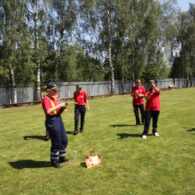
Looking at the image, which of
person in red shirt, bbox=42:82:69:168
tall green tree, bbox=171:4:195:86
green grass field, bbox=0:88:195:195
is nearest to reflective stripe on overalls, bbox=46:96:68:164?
person in red shirt, bbox=42:82:69:168

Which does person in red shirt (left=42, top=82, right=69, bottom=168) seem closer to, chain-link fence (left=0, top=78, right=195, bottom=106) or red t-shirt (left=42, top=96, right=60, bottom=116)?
red t-shirt (left=42, top=96, right=60, bottom=116)

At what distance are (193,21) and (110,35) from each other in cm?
2562

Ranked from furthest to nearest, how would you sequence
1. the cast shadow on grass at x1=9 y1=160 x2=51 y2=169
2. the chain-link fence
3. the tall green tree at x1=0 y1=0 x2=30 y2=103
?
the chain-link fence < the tall green tree at x1=0 y1=0 x2=30 y2=103 < the cast shadow on grass at x1=9 y1=160 x2=51 y2=169

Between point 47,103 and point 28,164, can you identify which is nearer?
point 47,103

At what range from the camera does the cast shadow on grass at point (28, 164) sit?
510 centimetres

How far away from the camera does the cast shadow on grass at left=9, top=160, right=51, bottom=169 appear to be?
5096 millimetres

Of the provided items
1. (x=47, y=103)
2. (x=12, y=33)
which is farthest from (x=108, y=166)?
(x=12, y=33)

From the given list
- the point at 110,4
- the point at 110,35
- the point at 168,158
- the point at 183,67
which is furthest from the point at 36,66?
the point at 183,67

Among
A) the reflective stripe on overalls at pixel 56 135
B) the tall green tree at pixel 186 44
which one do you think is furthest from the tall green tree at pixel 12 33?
the tall green tree at pixel 186 44

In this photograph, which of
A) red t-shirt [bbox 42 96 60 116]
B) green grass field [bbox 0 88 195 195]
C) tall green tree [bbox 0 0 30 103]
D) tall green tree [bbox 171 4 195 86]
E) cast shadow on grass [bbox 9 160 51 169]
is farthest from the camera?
tall green tree [bbox 171 4 195 86]

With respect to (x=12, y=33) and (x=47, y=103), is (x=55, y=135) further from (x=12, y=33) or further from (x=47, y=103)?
(x=12, y=33)

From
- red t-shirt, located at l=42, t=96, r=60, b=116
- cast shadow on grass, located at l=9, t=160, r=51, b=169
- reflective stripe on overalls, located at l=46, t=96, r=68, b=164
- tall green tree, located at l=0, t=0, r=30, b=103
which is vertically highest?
tall green tree, located at l=0, t=0, r=30, b=103

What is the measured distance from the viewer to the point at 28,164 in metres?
5.24

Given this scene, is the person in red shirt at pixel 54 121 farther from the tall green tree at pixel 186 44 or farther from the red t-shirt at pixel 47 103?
the tall green tree at pixel 186 44
